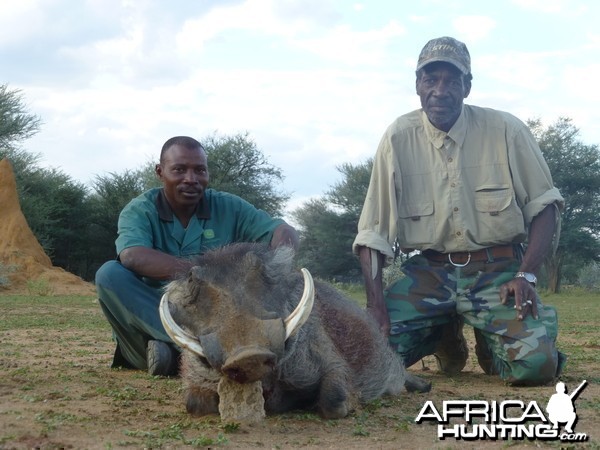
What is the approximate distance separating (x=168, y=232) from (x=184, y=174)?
1.25ft

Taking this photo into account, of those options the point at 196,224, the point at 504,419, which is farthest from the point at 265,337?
the point at 196,224

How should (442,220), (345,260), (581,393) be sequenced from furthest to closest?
(345,260), (442,220), (581,393)

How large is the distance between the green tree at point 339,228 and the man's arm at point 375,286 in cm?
2523

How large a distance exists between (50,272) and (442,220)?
1675cm

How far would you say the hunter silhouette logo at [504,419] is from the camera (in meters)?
3.28

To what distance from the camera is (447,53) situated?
543 centimetres

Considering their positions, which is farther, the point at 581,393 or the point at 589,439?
the point at 581,393

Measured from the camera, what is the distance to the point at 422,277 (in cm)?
553

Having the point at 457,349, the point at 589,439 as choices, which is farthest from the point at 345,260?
the point at 589,439

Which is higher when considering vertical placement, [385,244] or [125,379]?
[385,244]

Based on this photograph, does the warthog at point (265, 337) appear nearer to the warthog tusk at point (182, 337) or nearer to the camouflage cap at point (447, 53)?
the warthog tusk at point (182, 337)

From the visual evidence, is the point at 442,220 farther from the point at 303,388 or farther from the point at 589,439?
the point at 589,439

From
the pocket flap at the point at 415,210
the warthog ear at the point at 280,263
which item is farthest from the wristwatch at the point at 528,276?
the warthog ear at the point at 280,263

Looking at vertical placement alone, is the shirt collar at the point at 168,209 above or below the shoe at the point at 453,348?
above
